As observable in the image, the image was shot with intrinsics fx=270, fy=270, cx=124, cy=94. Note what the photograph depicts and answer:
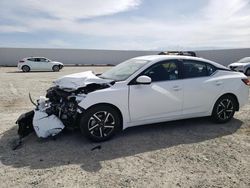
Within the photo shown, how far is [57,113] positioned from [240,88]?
13.4 feet

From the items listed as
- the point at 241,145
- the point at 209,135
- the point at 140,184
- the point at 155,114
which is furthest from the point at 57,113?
the point at 241,145

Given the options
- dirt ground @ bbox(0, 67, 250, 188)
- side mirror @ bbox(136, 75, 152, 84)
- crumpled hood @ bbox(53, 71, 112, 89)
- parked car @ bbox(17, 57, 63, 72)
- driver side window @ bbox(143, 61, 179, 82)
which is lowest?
dirt ground @ bbox(0, 67, 250, 188)

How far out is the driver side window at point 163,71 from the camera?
17.5 feet

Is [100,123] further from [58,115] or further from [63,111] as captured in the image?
[58,115]

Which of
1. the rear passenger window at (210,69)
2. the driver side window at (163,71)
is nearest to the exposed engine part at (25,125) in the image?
the driver side window at (163,71)

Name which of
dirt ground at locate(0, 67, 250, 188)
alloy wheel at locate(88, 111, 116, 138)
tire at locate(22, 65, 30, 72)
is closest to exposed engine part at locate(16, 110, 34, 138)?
dirt ground at locate(0, 67, 250, 188)

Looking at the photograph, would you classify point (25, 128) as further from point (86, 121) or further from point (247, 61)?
point (247, 61)

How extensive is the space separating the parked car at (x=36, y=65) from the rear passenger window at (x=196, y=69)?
821 inches

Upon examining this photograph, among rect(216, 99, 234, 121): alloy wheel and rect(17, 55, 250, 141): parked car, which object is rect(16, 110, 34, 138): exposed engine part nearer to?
rect(17, 55, 250, 141): parked car

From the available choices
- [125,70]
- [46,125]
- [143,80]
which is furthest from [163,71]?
[46,125]

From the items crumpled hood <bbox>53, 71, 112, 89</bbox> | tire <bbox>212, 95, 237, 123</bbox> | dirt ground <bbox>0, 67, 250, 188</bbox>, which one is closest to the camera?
dirt ground <bbox>0, 67, 250, 188</bbox>

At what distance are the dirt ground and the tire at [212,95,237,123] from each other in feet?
0.74

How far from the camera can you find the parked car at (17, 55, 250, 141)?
15.9 feet

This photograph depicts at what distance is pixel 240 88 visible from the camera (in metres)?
6.16
